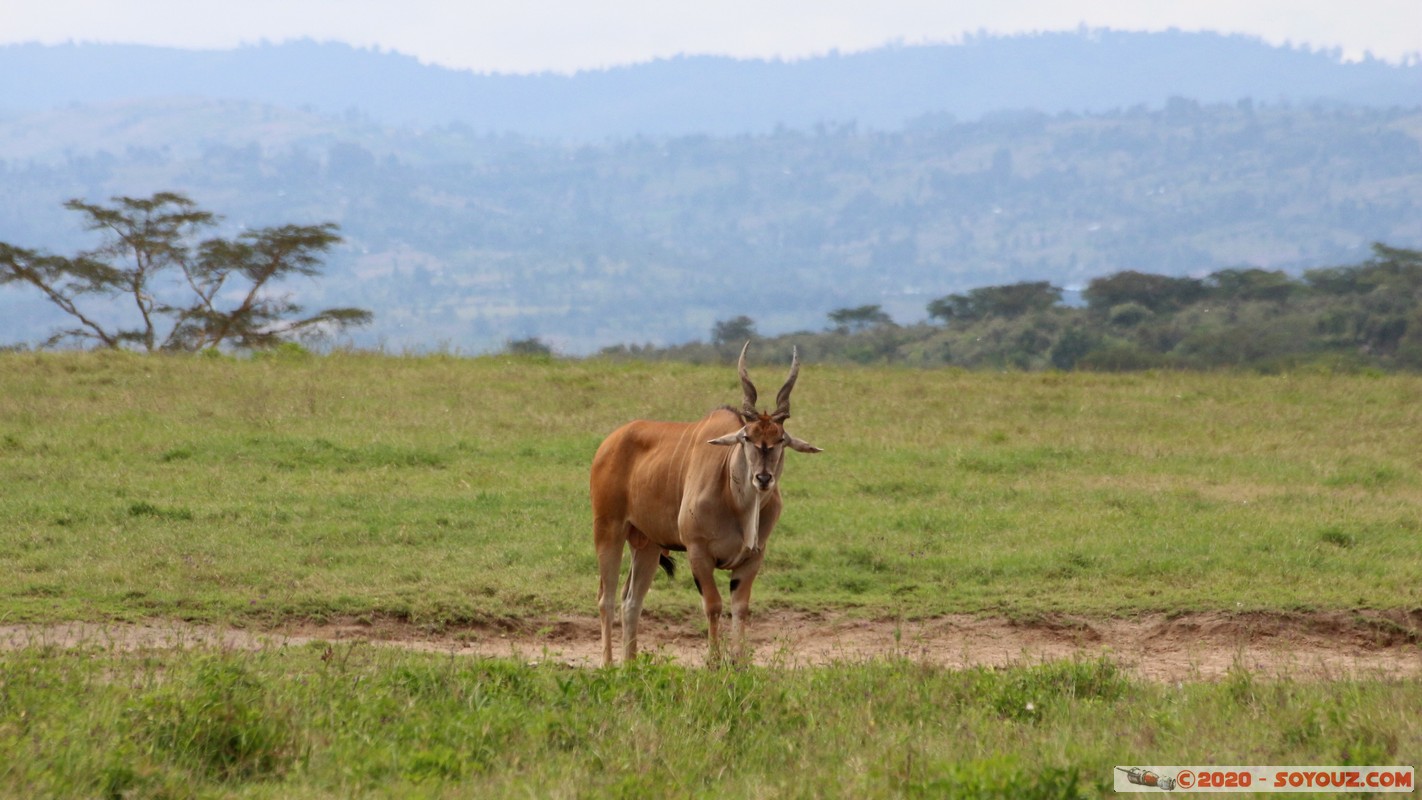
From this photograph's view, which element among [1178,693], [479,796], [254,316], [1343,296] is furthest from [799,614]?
[1343,296]

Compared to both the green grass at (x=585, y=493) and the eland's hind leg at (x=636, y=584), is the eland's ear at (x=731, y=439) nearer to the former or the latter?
the eland's hind leg at (x=636, y=584)

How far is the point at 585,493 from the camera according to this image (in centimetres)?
1324

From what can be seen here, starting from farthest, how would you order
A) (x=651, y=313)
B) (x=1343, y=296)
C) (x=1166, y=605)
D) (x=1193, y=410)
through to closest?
(x=651, y=313) → (x=1343, y=296) → (x=1193, y=410) → (x=1166, y=605)

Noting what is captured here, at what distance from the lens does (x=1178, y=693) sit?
716cm

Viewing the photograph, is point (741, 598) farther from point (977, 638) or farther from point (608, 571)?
point (977, 638)

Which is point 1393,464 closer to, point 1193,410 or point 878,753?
point 1193,410

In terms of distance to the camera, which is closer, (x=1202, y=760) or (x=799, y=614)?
(x=1202, y=760)

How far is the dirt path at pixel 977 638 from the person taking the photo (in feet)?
28.2

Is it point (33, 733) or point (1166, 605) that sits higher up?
point (33, 733)

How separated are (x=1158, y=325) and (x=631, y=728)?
46.6 metres

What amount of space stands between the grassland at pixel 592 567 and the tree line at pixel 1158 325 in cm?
2033

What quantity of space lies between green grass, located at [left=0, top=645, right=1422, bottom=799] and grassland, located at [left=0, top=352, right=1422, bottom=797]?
2 centimetres

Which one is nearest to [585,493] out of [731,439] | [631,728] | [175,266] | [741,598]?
[741,598]

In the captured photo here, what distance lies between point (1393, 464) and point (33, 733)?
1380 centimetres
